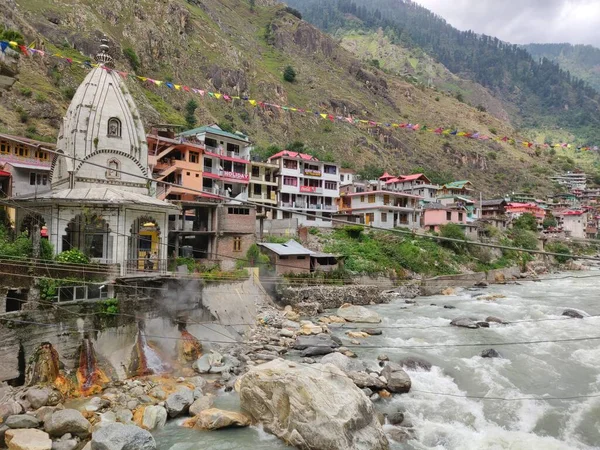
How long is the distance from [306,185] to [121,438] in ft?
134

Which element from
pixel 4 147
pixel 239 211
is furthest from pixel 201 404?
pixel 4 147

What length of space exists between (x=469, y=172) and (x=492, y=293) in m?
78.5

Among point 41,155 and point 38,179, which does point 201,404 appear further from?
point 41,155

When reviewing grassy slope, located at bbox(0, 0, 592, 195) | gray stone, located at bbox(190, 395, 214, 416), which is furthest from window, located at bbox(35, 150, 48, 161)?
gray stone, located at bbox(190, 395, 214, 416)

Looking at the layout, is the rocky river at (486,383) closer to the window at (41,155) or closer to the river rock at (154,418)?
the river rock at (154,418)

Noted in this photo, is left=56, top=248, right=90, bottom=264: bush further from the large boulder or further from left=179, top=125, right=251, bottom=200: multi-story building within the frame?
left=179, top=125, right=251, bottom=200: multi-story building

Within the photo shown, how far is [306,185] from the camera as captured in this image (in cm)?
5069

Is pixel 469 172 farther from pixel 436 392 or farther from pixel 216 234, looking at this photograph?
pixel 436 392

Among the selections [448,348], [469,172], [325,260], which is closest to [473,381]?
[448,348]

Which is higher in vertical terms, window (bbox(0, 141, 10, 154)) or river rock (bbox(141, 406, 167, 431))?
window (bbox(0, 141, 10, 154))

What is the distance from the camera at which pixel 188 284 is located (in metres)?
21.9

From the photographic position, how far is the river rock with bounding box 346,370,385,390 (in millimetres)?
16183

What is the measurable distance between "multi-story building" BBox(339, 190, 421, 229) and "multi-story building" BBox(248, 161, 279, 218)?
10283 millimetres

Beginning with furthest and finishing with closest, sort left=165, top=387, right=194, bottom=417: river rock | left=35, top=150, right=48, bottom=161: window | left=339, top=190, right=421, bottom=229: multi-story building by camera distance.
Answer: left=339, top=190, right=421, bottom=229: multi-story building < left=35, top=150, right=48, bottom=161: window < left=165, top=387, right=194, bottom=417: river rock
